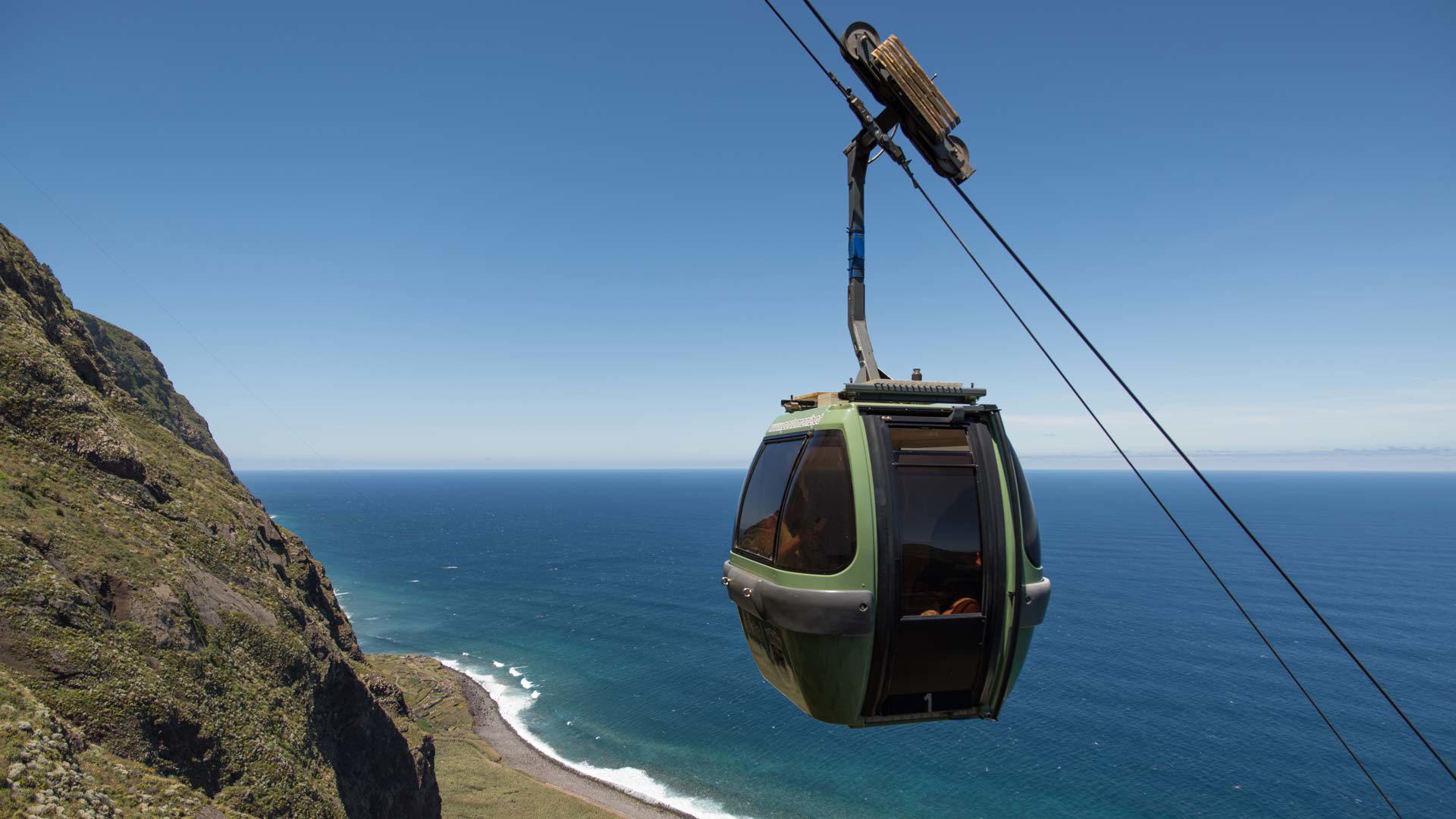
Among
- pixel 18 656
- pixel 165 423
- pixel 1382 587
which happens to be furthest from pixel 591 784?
pixel 1382 587

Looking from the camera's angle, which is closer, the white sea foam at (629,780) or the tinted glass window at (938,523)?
the tinted glass window at (938,523)

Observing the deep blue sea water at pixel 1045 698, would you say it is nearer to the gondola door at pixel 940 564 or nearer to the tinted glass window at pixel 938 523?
the gondola door at pixel 940 564

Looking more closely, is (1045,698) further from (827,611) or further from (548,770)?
(827,611)

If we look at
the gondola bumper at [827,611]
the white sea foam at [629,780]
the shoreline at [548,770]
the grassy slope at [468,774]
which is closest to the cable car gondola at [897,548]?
the gondola bumper at [827,611]

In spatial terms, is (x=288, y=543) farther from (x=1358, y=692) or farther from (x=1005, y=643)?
(x=1358, y=692)

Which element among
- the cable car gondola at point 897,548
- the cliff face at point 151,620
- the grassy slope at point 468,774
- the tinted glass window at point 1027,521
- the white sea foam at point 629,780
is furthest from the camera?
the white sea foam at point 629,780
